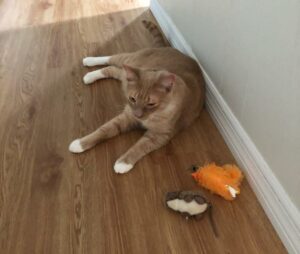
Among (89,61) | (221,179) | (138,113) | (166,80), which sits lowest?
(221,179)

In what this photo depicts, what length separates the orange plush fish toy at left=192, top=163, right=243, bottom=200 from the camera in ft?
4.62

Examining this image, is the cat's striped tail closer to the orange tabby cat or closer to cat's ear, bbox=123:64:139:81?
the orange tabby cat

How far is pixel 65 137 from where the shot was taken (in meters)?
1.69

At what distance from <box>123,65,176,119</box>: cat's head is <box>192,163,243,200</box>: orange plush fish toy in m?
0.35

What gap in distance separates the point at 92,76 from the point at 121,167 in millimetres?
754

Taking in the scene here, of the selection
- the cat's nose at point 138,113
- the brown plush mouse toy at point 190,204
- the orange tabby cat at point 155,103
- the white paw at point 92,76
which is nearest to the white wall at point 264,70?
the orange tabby cat at point 155,103

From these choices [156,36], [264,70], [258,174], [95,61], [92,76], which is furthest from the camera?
[156,36]

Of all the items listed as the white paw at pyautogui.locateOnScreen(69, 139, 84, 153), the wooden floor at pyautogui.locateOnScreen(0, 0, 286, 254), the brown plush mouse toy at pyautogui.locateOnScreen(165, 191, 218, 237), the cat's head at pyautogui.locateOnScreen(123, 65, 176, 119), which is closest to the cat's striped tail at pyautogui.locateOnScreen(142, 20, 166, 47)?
the wooden floor at pyautogui.locateOnScreen(0, 0, 286, 254)

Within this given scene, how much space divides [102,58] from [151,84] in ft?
2.71

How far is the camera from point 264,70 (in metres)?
1.28

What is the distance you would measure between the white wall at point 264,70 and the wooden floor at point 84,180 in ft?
0.79

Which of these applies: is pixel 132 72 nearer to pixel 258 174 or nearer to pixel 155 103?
pixel 155 103

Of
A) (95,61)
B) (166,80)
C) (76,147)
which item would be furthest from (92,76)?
(166,80)

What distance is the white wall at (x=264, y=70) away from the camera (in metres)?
1.13
